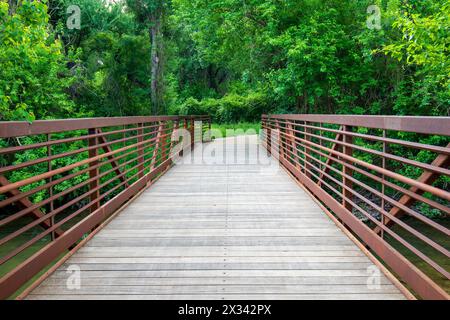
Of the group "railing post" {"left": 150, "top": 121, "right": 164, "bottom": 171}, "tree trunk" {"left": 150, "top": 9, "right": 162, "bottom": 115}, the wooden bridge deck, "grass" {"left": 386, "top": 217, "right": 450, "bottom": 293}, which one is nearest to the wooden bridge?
the wooden bridge deck

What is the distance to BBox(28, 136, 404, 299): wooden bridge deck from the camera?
3359mm

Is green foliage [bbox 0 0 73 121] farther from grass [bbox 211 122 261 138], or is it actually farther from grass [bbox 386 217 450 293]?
grass [bbox 211 122 261 138]

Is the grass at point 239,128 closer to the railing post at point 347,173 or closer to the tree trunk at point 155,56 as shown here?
the tree trunk at point 155,56

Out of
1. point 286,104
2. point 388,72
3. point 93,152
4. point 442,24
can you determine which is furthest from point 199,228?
point 286,104

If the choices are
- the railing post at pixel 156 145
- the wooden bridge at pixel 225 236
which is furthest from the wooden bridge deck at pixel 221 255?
the railing post at pixel 156 145

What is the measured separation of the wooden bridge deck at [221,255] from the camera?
3.36 m

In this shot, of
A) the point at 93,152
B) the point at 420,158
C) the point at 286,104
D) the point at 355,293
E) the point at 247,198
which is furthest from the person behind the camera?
the point at 286,104

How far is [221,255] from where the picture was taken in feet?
13.8

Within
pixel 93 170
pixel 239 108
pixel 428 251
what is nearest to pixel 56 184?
pixel 93 170

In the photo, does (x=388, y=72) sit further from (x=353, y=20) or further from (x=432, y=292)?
(x=432, y=292)

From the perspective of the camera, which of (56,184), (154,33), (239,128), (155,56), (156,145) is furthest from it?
(239,128)

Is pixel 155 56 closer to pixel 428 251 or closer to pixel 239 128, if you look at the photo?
pixel 239 128

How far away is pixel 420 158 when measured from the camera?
15.6 meters

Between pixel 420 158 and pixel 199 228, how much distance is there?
1252 cm
